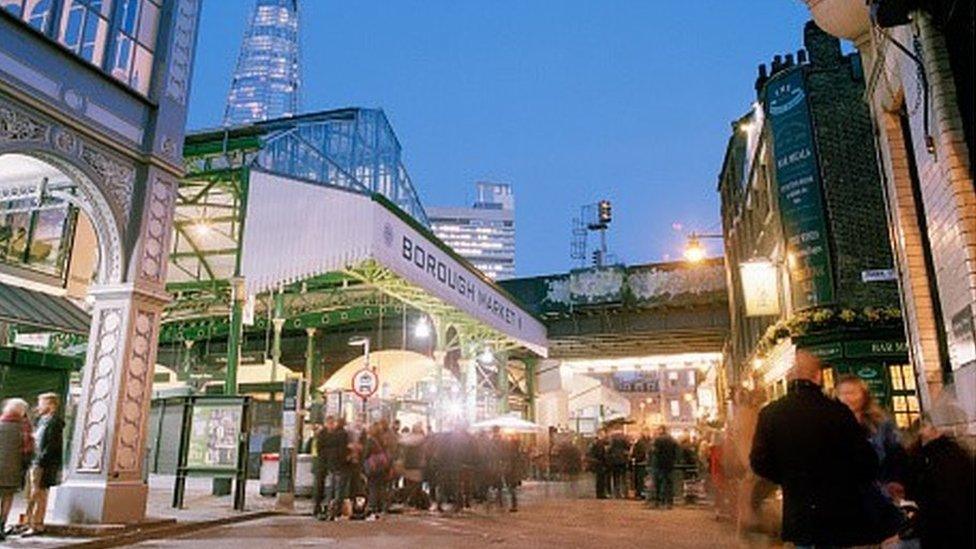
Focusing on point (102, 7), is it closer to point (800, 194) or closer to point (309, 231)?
point (309, 231)

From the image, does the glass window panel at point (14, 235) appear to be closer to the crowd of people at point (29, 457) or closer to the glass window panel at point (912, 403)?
the crowd of people at point (29, 457)

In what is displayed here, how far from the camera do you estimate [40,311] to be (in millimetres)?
14883

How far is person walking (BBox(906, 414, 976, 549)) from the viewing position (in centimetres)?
423

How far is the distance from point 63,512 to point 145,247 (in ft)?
12.6

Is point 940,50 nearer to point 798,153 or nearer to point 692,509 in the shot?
point 798,153

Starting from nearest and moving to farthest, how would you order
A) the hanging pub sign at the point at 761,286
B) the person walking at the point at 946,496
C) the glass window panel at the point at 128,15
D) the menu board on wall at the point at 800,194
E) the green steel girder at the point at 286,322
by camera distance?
the person walking at the point at 946,496
the glass window panel at the point at 128,15
the menu board on wall at the point at 800,194
the hanging pub sign at the point at 761,286
the green steel girder at the point at 286,322

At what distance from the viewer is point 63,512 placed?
979cm

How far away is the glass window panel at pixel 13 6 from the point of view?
8875mm

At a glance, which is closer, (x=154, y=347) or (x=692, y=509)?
(x=154, y=347)

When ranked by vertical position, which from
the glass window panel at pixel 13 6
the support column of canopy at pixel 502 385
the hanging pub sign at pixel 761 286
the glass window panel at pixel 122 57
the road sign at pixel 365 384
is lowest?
the road sign at pixel 365 384

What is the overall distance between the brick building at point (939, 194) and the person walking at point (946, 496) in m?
1.10

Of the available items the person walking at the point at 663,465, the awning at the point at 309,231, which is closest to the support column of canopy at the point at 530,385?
the person walking at the point at 663,465

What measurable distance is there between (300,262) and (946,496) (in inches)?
455

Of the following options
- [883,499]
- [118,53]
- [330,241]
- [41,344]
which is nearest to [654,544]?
[883,499]
